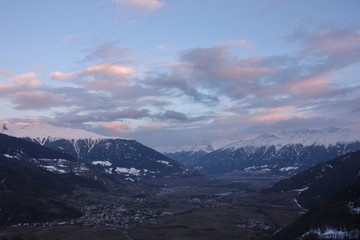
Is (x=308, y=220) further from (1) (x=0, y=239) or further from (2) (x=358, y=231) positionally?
(1) (x=0, y=239)

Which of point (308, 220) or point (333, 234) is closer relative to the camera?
point (333, 234)

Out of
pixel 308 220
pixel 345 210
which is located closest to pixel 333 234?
pixel 345 210

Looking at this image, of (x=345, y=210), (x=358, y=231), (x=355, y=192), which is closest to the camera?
(x=358, y=231)

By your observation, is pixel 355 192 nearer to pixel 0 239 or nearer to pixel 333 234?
pixel 333 234

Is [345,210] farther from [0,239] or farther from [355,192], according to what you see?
[0,239]

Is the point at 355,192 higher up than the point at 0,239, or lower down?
higher up

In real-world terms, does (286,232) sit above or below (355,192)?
below

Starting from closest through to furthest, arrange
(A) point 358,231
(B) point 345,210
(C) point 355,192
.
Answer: (A) point 358,231, (B) point 345,210, (C) point 355,192

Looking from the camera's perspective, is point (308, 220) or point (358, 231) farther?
point (308, 220)

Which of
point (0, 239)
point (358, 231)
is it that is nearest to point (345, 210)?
point (358, 231)
